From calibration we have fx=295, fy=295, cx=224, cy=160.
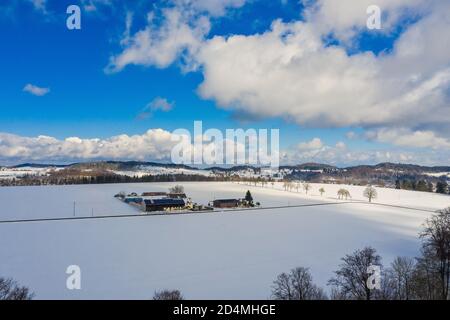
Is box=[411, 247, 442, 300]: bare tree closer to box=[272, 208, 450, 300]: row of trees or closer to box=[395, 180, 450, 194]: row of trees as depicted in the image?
box=[272, 208, 450, 300]: row of trees

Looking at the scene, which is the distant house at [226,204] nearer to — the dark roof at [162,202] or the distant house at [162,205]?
the distant house at [162,205]

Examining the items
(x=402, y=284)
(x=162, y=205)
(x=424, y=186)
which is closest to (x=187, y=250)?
(x=402, y=284)

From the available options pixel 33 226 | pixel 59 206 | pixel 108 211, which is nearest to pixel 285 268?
pixel 33 226

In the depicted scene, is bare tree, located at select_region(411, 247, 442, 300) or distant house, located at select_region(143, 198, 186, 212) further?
distant house, located at select_region(143, 198, 186, 212)

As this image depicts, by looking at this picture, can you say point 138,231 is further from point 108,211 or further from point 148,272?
point 108,211

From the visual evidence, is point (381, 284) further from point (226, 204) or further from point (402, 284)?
point (226, 204)

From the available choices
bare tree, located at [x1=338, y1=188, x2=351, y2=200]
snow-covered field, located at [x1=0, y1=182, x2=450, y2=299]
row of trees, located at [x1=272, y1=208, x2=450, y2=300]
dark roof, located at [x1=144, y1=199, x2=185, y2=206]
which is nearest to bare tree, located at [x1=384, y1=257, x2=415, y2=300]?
row of trees, located at [x1=272, y1=208, x2=450, y2=300]

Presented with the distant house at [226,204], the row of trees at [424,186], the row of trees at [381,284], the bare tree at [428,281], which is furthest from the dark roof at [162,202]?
the row of trees at [424,186]

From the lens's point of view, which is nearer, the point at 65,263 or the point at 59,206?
the point at 65,263
